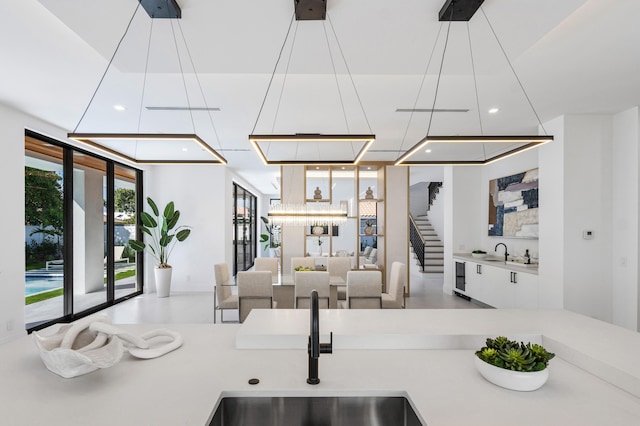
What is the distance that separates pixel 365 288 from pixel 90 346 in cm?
294

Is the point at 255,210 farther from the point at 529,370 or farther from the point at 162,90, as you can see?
the point at 529,370

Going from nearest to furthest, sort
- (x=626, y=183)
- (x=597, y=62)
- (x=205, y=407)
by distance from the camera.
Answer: (x=205, y=407) → (x=597, y=62) → (x=626, y=183)

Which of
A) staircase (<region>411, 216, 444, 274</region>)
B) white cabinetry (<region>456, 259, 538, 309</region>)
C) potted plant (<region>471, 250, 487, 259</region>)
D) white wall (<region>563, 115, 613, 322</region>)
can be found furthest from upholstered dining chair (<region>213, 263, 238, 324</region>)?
staircase (<region>411, 216, 444, 274</region>)

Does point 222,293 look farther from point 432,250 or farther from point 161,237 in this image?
point 432,250

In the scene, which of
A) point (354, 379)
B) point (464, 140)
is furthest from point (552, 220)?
point (354, 379)

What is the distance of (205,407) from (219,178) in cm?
677

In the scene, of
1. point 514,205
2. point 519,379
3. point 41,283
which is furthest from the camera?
point 514,205

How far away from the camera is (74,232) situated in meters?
5.22

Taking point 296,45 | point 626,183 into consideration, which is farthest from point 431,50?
point 626,183

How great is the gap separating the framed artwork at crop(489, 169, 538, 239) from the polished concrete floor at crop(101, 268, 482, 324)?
154 cm

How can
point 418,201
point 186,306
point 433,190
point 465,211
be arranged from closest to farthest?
1. point 186,306
2. point 465,211
3. point 433,190
4. point 418,201

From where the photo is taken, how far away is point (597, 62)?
9.23 ft

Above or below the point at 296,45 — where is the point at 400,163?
below

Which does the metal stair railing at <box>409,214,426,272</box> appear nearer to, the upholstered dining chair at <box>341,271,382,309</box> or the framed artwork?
the framed artwork
